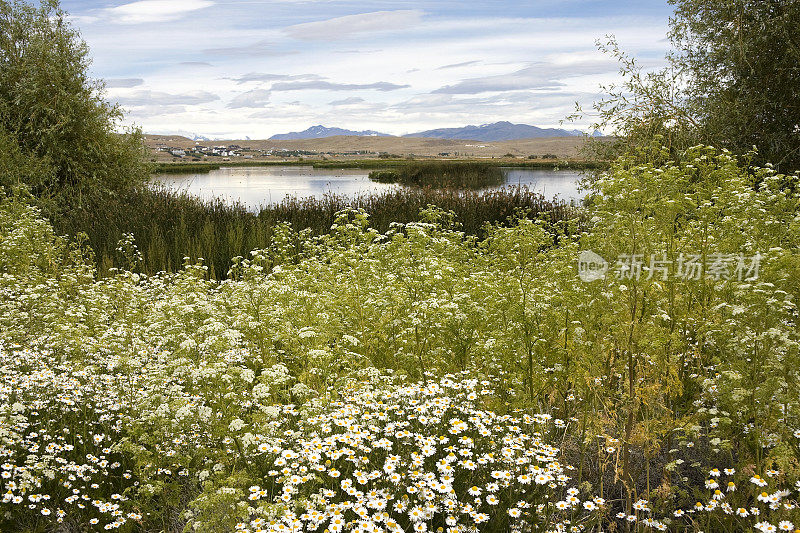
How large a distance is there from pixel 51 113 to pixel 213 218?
236 inches

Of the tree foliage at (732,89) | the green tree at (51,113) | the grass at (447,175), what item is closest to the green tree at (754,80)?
the tree foliage at (732,89)

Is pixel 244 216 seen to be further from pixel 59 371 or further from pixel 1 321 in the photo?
pixel 59 371

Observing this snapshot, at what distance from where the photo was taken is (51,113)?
51.6 ft

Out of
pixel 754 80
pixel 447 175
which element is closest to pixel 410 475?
pixel 754 80

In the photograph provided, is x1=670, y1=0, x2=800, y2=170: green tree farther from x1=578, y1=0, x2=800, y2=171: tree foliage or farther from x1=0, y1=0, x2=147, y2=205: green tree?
x1=0, y1=0, x2=147, y2=205: green tree

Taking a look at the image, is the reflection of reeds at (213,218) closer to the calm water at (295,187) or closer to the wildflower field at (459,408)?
the calm water at (295,187)

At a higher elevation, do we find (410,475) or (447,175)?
(447,175)

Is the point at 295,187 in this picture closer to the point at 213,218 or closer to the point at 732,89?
the point at 213,218

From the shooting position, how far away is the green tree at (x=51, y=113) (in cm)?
1549

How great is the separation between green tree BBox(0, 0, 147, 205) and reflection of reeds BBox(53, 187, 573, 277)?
100 cm


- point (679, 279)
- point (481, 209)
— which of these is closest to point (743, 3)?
point (481, 209)

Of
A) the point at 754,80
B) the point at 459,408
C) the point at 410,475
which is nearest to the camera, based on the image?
the point at 410,475

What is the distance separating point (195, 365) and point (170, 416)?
0.87 meters

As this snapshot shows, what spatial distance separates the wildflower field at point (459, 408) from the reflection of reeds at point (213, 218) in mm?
5931
